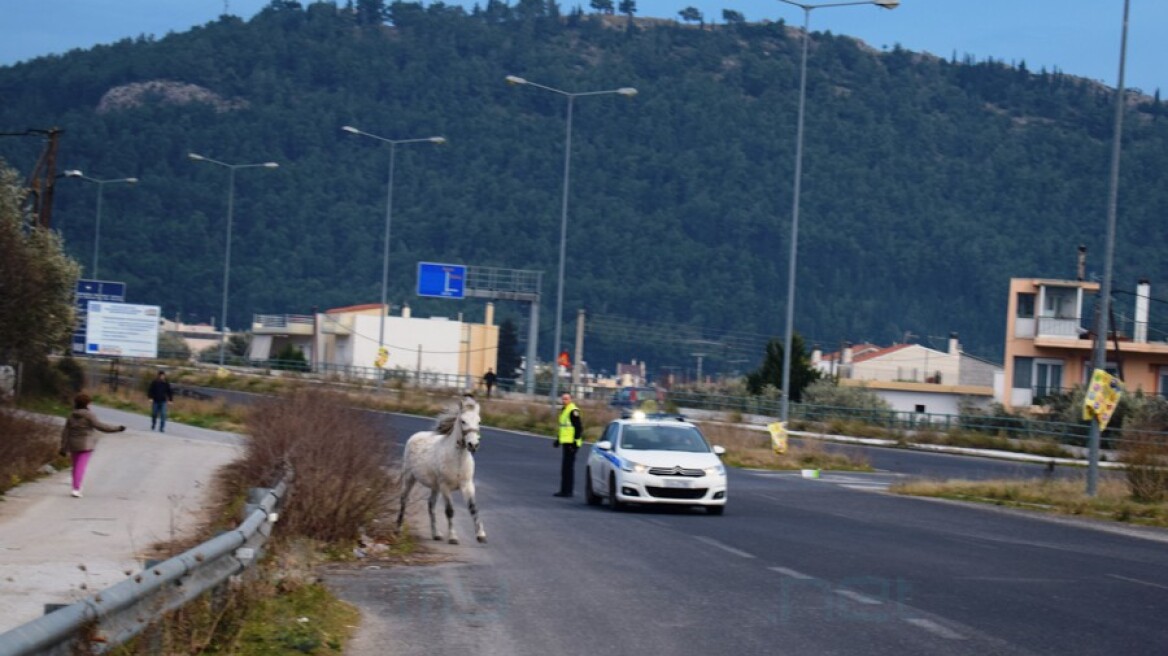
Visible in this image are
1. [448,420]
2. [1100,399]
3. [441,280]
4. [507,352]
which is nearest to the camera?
[448,420]

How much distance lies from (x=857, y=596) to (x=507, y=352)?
5123 inches

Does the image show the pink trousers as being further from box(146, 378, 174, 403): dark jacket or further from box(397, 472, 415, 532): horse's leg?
box(146, 378, 174, 403): dark jacket

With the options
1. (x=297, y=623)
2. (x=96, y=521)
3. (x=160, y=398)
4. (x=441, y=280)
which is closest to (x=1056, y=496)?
(x=96, y=521)

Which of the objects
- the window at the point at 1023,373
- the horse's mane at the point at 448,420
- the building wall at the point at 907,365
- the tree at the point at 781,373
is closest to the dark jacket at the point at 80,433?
the horse's mane at the point at 448,420

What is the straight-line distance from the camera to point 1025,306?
76812 millimetres

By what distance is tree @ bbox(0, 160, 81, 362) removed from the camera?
31.7 metres

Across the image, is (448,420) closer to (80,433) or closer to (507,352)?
(80,433)

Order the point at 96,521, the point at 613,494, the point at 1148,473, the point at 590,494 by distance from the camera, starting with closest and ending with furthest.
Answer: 1. the point at 96,521
2. the point at 613,494
3. the point at 590,494
4. the point at 1148,473

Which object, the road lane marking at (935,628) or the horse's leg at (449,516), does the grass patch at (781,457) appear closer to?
the horse's leg at (449,516)

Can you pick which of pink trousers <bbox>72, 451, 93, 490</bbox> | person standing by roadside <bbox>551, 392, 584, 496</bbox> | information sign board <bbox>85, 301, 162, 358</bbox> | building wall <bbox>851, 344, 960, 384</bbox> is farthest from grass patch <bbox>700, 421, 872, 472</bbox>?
building wall <bbox>851, 344, 960, 384</bbox>

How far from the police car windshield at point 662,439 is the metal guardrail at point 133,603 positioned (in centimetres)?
1364

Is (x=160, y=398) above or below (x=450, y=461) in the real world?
below

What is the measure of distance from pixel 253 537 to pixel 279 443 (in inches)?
305

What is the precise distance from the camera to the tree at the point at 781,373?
76.2 meters
